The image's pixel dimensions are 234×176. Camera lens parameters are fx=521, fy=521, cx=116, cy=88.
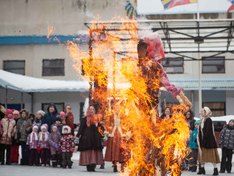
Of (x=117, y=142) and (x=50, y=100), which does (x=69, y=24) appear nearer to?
(x=50, y=100)

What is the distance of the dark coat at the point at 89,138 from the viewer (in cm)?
1321

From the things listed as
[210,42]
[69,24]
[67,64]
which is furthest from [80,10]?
[210,42]

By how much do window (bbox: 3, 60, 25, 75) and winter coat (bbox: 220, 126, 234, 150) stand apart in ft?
64.9

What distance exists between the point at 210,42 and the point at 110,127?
177 inches

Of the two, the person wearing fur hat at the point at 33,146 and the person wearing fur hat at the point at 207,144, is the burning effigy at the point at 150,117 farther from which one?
the person wearing fur hat at the point at 33,146

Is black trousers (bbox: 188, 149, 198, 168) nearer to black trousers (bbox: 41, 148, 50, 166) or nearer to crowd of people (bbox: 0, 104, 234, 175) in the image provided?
crowd of people (bbox: 0, 104, 234, 175)

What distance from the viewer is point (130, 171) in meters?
6.38

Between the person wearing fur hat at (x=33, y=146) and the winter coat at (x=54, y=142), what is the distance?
0.42m

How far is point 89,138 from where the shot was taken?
13.2 m

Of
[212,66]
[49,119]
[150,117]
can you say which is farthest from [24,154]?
[212,66]

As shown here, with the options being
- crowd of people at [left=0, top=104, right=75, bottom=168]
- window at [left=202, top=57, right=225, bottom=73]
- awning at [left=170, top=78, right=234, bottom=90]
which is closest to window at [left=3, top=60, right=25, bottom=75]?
awning at [left=170, top=78, right=234, bottom=90]

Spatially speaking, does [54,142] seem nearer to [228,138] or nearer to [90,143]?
[90,143]

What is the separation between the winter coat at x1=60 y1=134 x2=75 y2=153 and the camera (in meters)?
14.1

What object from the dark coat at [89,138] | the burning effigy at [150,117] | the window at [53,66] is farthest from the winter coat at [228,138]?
Answer: the window at [53,66]
